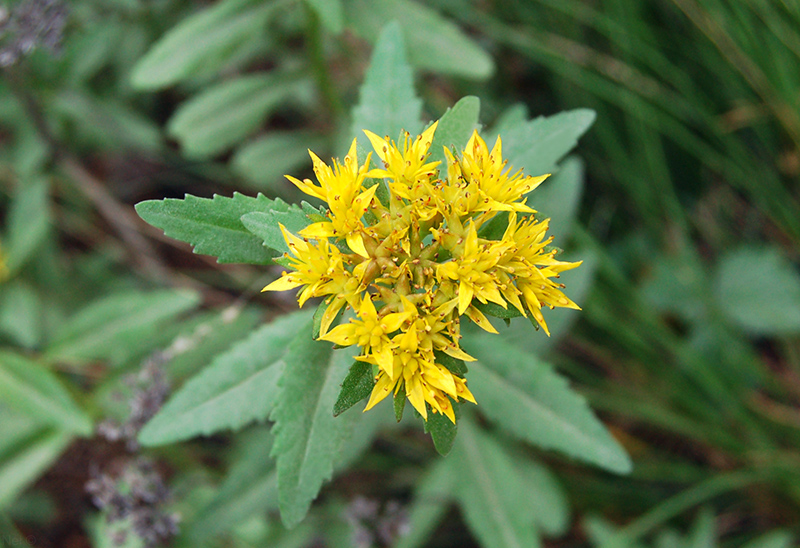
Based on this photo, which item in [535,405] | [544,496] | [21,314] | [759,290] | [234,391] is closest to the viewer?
[234,391]

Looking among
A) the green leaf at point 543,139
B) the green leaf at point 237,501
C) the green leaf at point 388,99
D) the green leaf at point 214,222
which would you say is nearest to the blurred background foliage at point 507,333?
the green leaf at point 237,501

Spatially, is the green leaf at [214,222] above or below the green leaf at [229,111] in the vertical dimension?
above

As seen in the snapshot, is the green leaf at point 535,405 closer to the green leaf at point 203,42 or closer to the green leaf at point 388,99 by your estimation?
the green leaf at point 388,99

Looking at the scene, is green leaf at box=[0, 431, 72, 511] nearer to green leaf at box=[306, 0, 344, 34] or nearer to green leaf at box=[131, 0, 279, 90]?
green leaf at box=[131, 0, 279, 90]

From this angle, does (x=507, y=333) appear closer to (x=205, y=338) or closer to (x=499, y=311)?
(x=499, y=311)

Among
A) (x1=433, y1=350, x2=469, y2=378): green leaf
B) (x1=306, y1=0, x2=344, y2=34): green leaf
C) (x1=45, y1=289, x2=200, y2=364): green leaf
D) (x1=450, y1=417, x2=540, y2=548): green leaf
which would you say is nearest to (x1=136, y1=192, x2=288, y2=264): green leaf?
(x1=433, y1=350, x2=469, y2=378): green leaf

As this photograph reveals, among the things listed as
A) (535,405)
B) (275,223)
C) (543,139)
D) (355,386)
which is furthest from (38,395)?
(543,139)
